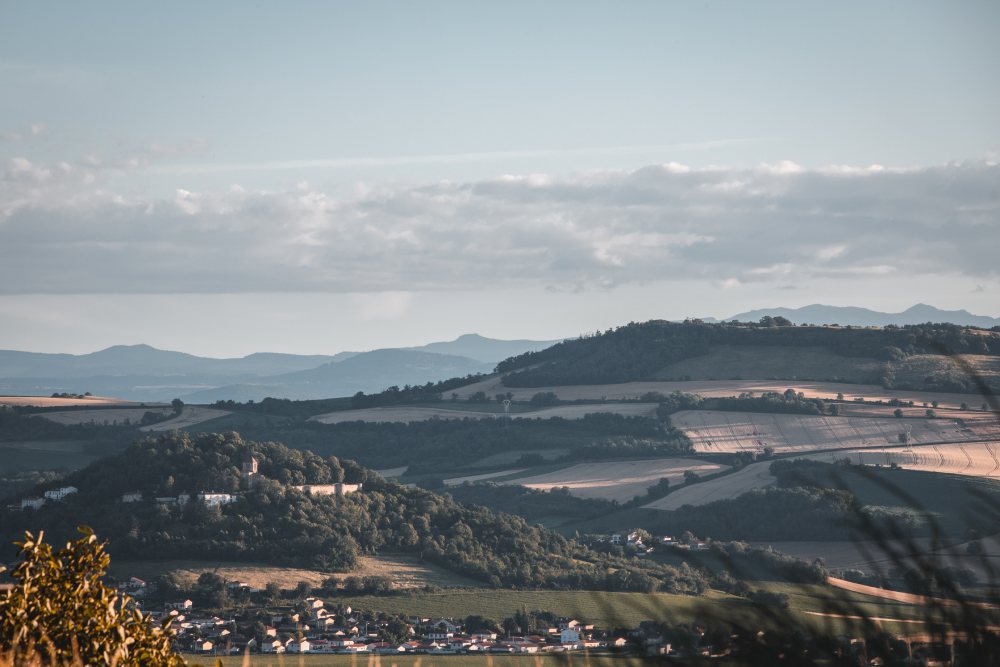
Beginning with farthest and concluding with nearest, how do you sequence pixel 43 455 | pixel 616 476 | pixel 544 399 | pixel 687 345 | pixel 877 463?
pixel 687 345, pixel 544 399, pixel 43 455, pixel 616 476, pixel 877 463

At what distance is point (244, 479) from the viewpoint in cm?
8775

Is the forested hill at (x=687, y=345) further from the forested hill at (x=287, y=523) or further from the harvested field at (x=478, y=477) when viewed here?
the forested hill at (x=287, y=523)

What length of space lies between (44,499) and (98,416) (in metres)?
62.7

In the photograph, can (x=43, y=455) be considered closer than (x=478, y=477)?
No

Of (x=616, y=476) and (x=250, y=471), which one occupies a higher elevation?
(x=250, y=471)

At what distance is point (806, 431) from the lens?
11625 centimetres

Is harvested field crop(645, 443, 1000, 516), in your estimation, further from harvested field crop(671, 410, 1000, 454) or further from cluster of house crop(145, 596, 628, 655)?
cluster of house crop(145, 596, 628, 655)

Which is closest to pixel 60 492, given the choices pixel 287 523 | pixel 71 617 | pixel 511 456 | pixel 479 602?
pixel 287 523

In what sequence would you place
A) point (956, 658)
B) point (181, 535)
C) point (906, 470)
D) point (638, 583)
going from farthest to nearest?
point (906, 470), point (181, 535), point (638, 583), point (956, 658)

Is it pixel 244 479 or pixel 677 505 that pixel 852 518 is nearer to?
pixel 244 479

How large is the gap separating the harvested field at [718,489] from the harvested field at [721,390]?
20.6 m

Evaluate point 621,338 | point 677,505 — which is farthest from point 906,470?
point 621,338

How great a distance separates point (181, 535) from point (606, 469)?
4898cm

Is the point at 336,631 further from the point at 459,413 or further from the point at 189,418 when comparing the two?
the point at 189,418
